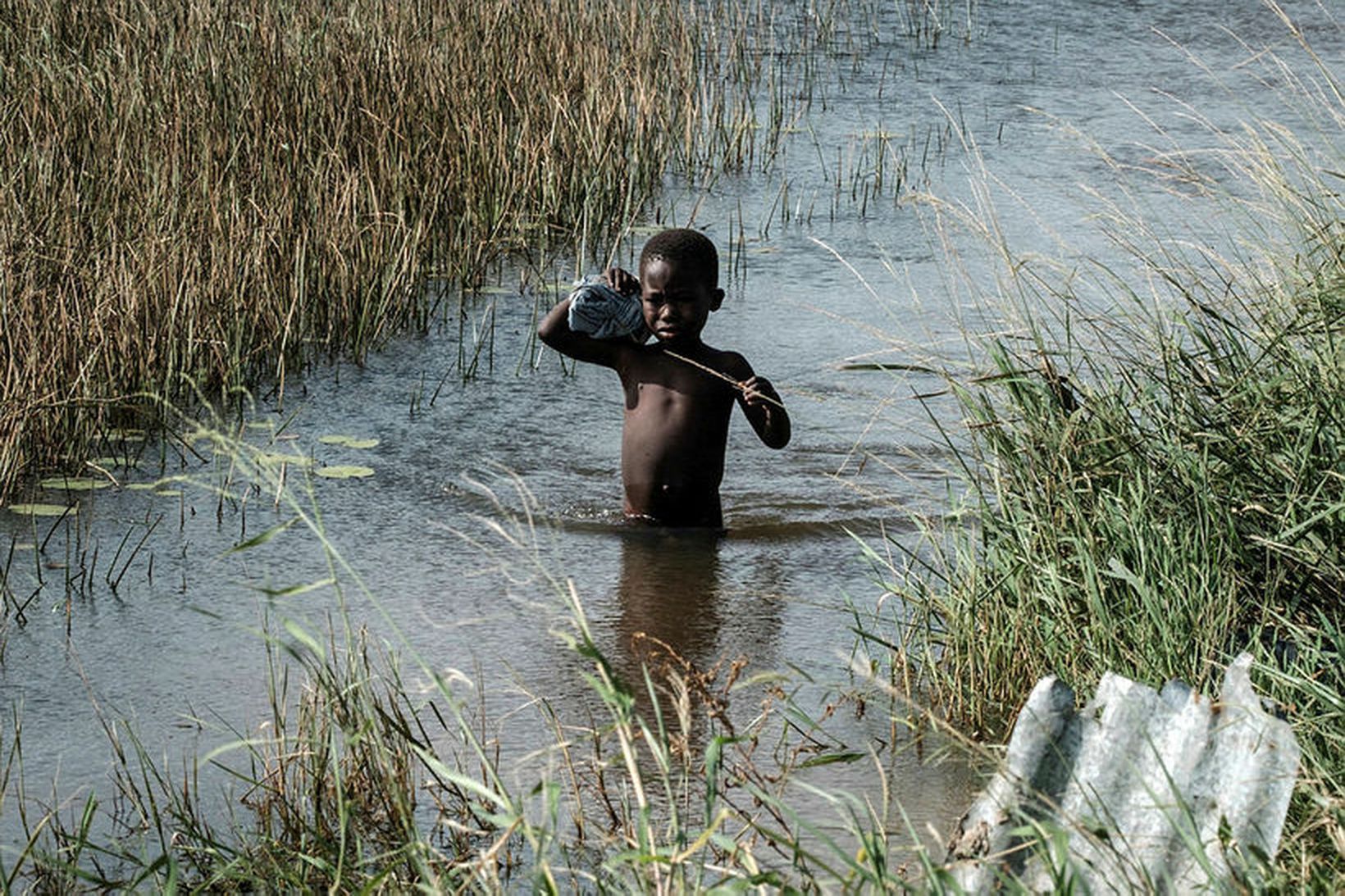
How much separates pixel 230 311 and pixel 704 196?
3.63 m

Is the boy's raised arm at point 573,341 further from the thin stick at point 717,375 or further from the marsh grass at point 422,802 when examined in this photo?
the marsh grass at point 422,802

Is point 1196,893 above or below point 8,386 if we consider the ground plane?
above

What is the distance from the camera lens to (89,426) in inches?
221

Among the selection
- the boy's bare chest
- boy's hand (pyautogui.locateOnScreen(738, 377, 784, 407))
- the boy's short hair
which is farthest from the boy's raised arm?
boy's hand (pyautogui.locateOnScreen(738, 377, 784, 407))

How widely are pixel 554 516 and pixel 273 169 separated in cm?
280

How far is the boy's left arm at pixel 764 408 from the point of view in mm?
5109

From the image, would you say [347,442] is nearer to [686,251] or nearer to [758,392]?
[686,251]

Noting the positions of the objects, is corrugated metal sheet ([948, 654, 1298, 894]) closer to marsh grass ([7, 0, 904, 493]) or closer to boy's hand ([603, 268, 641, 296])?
boy's hand ([603, 268, 641, 296])

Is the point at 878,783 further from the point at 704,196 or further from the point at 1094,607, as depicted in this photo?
the point at 704,196

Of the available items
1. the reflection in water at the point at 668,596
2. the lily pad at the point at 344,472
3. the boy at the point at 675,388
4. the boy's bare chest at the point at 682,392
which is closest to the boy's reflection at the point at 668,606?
the reflection in water at the point at 668,596

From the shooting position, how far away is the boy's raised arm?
546cm

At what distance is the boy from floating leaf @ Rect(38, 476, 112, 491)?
4.40 ft

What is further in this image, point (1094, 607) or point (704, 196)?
point (704, 196)

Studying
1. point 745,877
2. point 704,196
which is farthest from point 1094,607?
point 704,196
